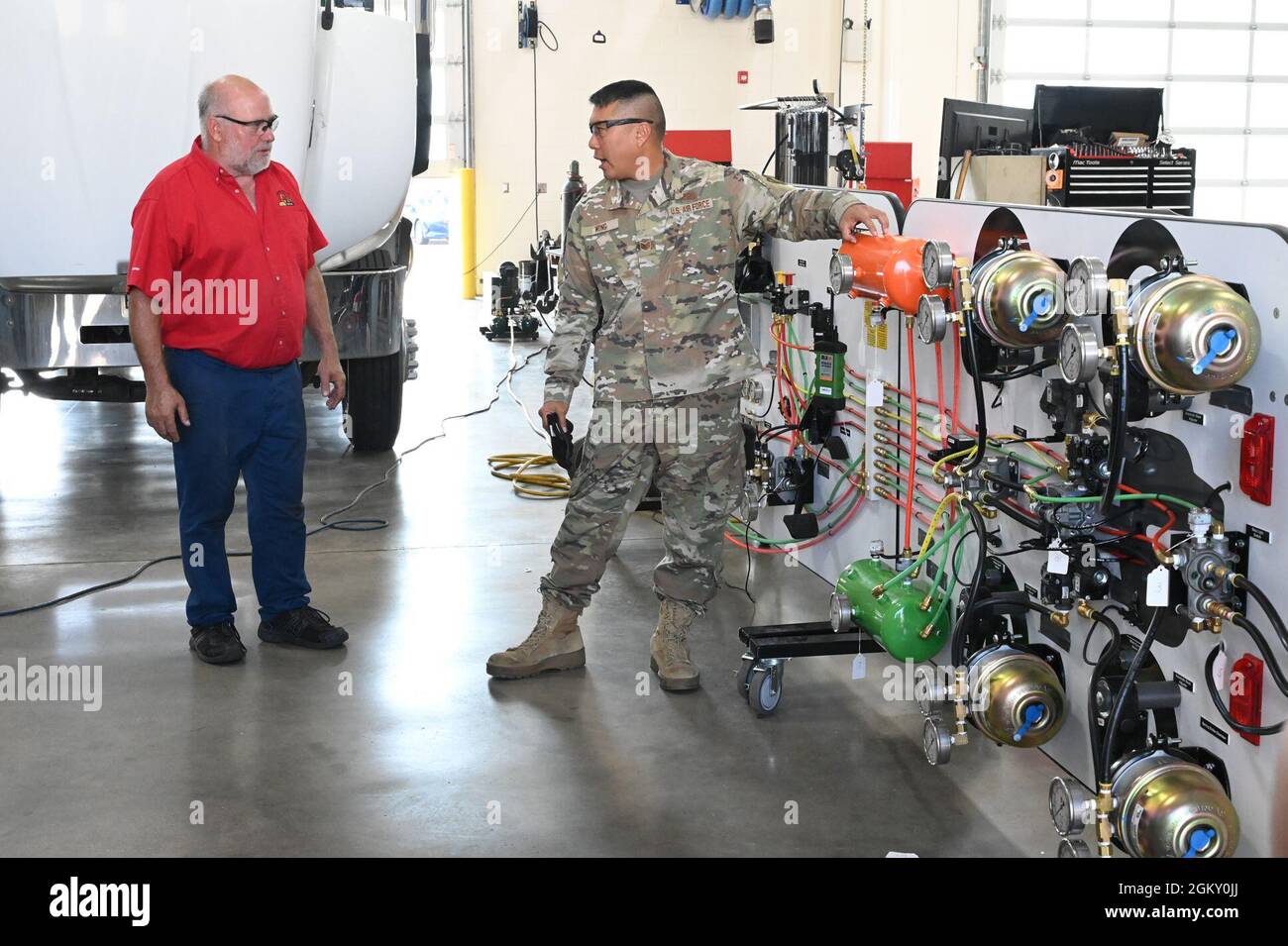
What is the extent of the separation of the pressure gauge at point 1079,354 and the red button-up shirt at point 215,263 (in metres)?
2.31

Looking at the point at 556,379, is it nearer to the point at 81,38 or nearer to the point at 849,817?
the point at 849,817

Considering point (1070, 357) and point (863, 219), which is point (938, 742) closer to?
point (1070, 357)

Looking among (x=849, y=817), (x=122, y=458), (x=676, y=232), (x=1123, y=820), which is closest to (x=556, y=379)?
(x=676, y=232)

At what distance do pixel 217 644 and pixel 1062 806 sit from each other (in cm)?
255

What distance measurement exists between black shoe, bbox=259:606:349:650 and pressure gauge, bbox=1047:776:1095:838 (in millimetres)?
2359

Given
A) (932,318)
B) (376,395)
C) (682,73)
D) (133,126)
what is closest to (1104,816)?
(932,318)

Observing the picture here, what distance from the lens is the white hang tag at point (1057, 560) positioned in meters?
2.83

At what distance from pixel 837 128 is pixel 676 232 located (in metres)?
2.03

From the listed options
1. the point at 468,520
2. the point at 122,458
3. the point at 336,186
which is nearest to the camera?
the point at 336,186

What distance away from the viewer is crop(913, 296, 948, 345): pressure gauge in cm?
312

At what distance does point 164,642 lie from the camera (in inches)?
166

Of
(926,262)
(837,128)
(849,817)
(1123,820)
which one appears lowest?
(849,817)

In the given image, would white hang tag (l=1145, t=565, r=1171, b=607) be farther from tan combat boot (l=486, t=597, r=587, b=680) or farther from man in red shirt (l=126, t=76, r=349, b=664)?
man in red shirt (l=126, t=76, r=349, b=664)

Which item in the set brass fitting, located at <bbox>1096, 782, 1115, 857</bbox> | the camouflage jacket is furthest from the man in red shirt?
brass fitting, located at <bbox>1096, 782, 1115, 857</bbox>
